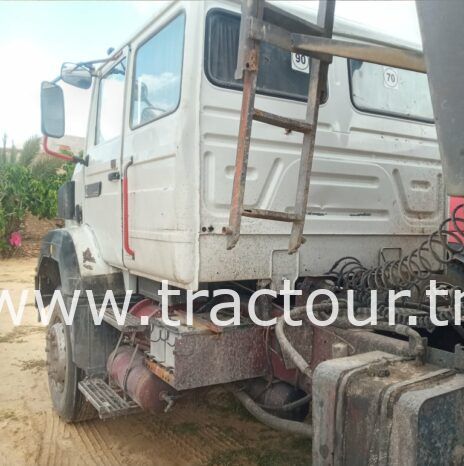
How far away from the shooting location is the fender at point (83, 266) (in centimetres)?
355

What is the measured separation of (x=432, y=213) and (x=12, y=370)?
4365 millimetres

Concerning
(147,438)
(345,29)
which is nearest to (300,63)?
(345,29)

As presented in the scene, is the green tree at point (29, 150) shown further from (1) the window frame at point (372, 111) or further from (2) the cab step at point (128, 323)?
(1) the window frame at point (372, 111)

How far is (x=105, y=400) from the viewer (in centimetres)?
308

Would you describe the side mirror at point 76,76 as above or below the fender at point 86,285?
above

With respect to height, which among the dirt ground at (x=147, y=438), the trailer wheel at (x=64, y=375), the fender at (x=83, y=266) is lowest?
the dirt ground at (x=147, y=438)

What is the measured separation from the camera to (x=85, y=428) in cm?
393

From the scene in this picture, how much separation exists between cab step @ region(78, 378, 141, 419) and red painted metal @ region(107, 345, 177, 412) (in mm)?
74

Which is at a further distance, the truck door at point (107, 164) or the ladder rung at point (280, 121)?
the truck door at point (107, 164)

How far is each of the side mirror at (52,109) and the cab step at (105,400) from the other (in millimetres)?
1837

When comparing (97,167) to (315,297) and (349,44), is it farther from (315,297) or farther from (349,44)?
(349,44)

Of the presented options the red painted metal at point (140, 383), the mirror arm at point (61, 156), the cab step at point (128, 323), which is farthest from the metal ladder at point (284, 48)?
the mirror arm at point (61, 156)

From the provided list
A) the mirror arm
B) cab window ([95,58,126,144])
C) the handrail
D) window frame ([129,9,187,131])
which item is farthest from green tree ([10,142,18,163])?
the handrail

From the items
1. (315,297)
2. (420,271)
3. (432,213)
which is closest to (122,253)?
(315,297)
